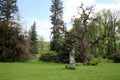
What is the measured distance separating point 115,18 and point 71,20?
22681mm

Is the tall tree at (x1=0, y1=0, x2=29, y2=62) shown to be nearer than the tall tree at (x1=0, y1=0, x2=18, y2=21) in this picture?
Yes

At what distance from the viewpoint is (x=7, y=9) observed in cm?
5441

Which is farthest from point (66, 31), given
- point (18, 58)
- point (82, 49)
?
point (18, 58)

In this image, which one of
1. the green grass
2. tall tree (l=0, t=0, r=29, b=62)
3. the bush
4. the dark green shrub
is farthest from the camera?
the dark green shrub

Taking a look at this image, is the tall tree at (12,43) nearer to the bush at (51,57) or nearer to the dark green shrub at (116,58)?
the bush at (51,57)

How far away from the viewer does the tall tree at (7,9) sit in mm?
53750

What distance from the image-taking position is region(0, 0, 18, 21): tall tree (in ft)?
176

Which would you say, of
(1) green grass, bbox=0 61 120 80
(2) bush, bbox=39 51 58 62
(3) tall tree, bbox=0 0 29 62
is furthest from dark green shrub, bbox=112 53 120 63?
(1) green grass, bbox=0 61 120 80

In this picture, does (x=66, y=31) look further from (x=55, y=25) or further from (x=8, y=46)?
(x=55, y=25)

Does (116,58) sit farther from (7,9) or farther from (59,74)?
(59,74)

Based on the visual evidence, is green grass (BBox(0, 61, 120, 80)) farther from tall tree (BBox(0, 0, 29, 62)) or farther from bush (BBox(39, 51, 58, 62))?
bush (BBox(39, 51, 58, 62))

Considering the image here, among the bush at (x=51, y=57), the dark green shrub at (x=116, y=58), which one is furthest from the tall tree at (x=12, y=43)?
the dark green shrub at (x=116, y=58)

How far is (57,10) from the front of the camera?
6925 cm

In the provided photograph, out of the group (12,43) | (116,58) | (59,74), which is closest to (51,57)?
(12,43)
